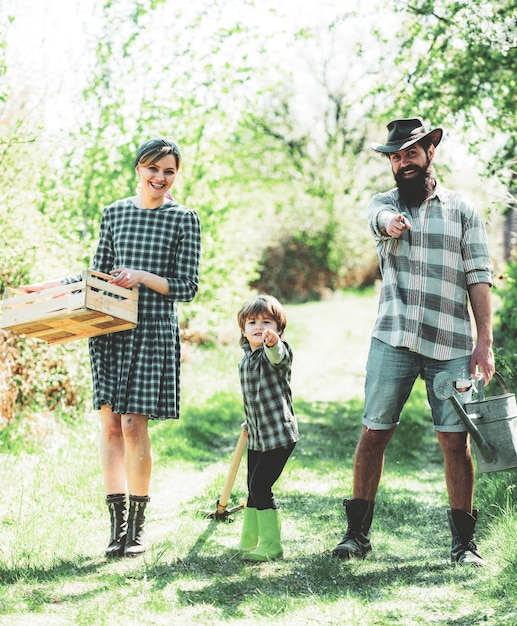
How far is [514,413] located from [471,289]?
2.04 feet

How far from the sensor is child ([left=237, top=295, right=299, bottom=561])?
12.7ft

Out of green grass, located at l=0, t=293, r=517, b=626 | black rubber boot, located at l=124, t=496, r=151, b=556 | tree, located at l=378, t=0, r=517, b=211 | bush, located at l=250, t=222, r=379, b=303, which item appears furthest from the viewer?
bush, located at l=250, t=222, r=379, b=303

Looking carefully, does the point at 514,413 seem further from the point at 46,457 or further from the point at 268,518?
the point at 46,457

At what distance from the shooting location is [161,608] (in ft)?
10.3

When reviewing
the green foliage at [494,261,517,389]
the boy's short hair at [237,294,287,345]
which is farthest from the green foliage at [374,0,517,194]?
the boy's short hair at [237,294,287,345]

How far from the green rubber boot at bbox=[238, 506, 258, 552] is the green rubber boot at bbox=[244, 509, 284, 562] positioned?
5 cm

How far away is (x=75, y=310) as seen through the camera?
3.48 m

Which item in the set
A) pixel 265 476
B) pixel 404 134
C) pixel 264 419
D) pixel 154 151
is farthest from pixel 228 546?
pixel 404 134

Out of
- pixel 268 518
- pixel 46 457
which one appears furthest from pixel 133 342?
pixel 46 457

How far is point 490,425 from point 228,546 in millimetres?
1414

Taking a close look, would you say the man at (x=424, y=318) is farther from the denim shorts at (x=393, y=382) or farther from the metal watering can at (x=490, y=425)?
the metal watering can at (x=490, y=425)

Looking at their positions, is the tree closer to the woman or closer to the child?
the child

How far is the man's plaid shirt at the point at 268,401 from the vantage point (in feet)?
12.7

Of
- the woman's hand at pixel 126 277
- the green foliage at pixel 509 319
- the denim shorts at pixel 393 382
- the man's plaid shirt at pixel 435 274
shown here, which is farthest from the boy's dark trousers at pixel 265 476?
Answer: the green foliage at pixel 509 319
